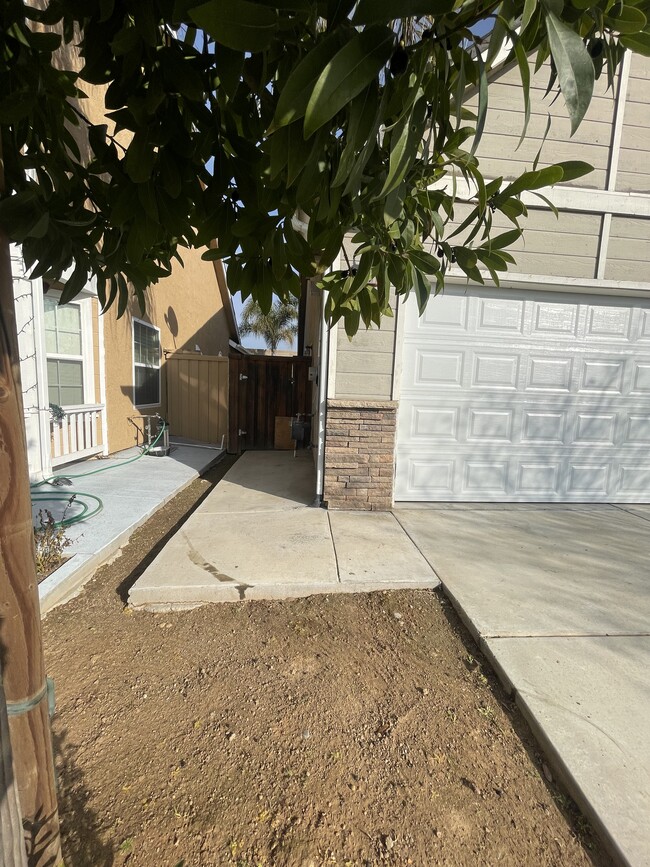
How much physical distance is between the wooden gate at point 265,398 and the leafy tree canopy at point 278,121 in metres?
6.57

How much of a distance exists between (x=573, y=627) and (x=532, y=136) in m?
4.31

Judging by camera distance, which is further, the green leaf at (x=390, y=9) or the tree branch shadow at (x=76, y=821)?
the tree branch shadow at (x=76, y=821)

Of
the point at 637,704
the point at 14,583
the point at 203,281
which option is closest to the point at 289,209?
the point at 14,583

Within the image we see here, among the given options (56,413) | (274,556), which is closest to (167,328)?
(56,413)

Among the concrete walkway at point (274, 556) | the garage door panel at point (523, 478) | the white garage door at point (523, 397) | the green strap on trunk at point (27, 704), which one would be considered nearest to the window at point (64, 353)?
the concrete walkway at point (274, 556)

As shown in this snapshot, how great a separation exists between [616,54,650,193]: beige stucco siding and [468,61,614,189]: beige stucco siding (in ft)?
0.59

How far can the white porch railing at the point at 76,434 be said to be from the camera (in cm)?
520

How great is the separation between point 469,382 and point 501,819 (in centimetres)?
372

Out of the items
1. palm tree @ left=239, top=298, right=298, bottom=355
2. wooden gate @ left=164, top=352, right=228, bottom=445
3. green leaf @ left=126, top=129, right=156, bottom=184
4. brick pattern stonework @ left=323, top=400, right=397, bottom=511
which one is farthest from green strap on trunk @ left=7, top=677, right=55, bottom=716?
palm tree @ left=239, top=298, right=298, bottom=355

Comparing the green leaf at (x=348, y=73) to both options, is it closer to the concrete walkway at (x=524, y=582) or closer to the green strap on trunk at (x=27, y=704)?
the green strap on trunk at (x=27, y=704)

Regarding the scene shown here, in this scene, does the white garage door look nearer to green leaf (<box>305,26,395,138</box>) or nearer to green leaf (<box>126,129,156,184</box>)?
green leaf (<box>126,129,156,184</box>)

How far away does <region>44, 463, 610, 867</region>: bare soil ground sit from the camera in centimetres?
135

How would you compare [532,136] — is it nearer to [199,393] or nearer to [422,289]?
[422,289]

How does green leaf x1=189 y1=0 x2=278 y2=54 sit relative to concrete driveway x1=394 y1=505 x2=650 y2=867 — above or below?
above
